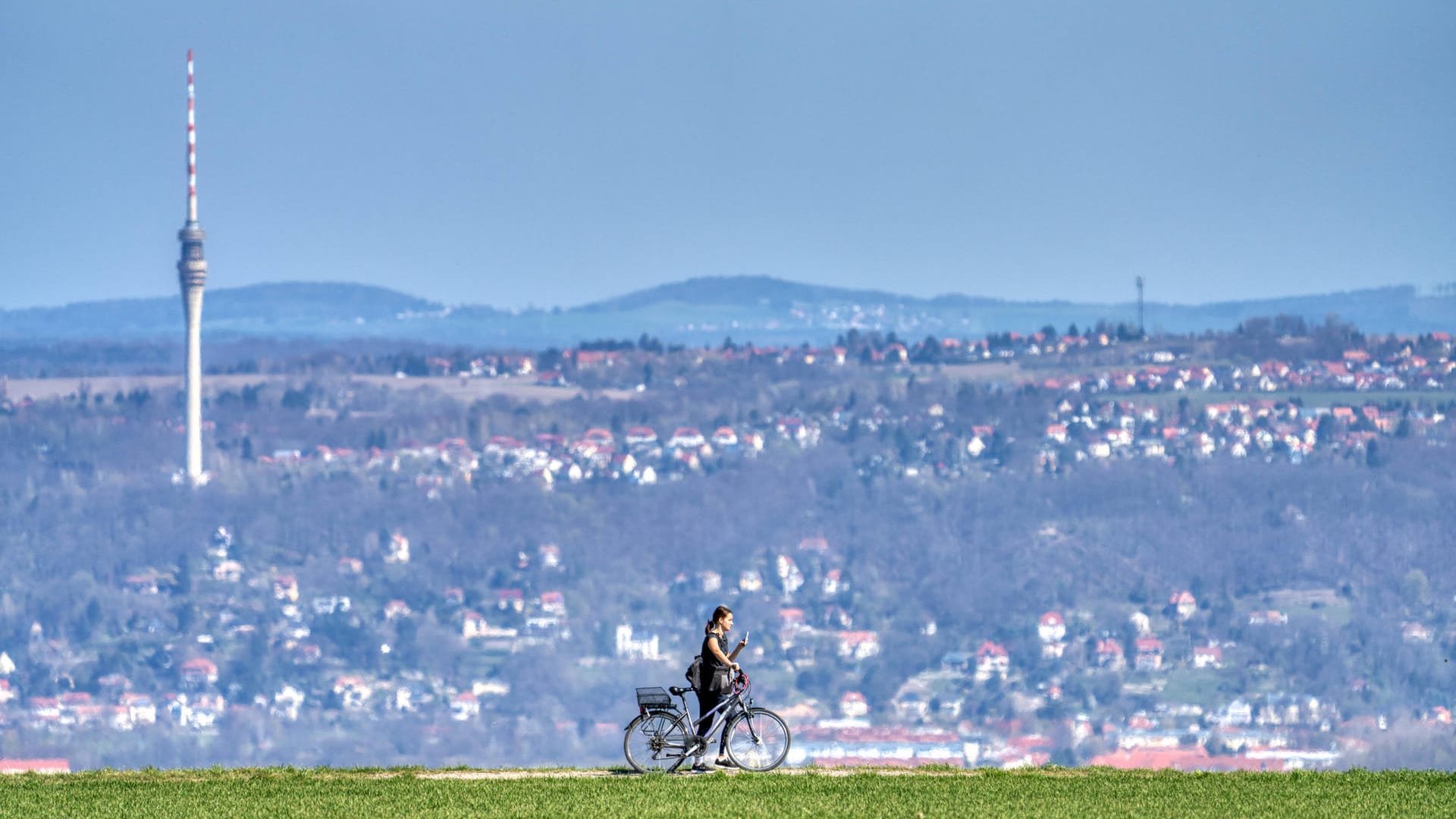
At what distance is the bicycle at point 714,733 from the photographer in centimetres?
2769

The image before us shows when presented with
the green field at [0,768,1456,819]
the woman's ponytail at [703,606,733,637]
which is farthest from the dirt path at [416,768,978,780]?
the woman's ponytail at [703,606,733,637]

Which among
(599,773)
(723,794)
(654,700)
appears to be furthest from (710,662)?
(599,773)

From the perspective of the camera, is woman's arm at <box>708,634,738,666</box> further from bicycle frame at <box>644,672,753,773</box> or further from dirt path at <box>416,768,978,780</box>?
dirt path at <box>416,768,978,780</box>

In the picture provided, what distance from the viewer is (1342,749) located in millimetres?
195375

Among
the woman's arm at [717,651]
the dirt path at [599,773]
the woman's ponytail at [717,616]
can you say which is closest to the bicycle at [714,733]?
the dirt path at [599,773]

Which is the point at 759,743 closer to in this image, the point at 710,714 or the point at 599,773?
the point at 710,714

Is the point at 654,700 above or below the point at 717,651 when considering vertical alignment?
below

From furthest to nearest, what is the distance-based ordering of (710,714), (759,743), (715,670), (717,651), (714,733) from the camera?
(759,743) < (714,733) < (710,714) < (715,670) < (717,651)

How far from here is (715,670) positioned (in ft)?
90.4

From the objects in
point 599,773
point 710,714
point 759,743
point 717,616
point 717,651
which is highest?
point 717,616

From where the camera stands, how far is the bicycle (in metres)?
27.7

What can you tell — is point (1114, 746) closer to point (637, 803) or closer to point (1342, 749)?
point (1342, 749)

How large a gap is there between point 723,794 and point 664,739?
1699mm

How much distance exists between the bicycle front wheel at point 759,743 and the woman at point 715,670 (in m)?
0.13
